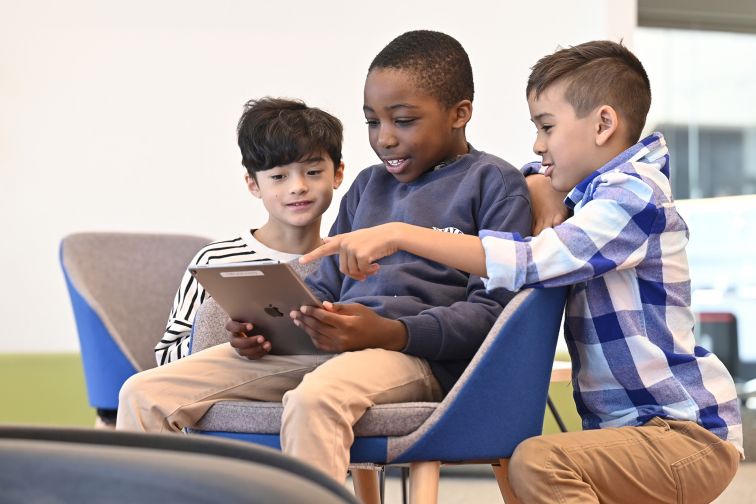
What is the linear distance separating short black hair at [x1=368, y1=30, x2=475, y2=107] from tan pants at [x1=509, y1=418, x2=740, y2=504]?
0.71m

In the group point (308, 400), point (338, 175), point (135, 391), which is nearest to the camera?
point (308, 400)

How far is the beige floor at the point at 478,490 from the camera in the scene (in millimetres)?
3256

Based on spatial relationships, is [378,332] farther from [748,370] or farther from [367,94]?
[748,370]

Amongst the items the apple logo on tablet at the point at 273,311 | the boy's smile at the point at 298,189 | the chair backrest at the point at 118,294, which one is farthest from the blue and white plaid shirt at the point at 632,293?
the chair backrest at the point at 118,294

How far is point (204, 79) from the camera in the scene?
4.10 meters

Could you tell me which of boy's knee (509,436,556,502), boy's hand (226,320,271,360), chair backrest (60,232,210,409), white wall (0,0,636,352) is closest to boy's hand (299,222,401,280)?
boy's hand (226,320,271,360)

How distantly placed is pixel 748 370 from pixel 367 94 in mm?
3108

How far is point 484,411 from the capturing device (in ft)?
5.06

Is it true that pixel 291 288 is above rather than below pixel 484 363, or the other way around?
above

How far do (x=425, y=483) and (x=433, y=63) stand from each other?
2.59ft

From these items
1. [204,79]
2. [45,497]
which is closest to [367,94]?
[45,497]

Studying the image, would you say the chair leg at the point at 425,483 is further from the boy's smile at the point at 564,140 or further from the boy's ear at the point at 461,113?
the boy's ear at the point at 461,113

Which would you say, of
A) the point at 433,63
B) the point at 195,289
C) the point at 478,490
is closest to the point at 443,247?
the point at 433,63

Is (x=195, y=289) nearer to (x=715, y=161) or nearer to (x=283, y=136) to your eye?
(x=283, y=136)
